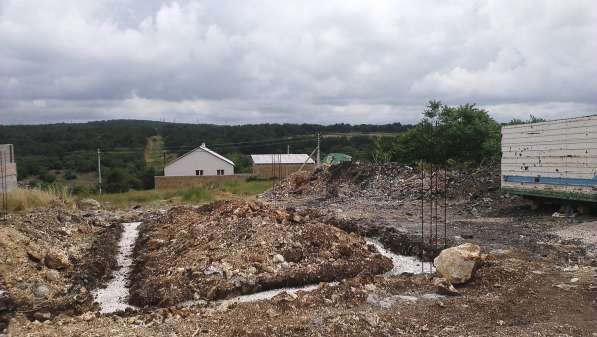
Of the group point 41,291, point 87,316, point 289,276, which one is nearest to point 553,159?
point 289,276

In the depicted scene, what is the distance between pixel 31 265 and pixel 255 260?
3427 mm

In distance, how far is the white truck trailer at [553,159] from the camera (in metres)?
11.1

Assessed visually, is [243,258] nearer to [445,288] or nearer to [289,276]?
[289,276]

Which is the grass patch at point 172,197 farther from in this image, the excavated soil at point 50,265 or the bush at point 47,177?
the bush at point 47,177

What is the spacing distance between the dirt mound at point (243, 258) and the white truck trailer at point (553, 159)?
5098mm

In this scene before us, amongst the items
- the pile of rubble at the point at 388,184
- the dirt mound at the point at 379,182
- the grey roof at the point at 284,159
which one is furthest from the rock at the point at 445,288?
the grey roof at the point at 284,159

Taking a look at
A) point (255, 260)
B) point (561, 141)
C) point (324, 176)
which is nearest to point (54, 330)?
point (255, 260)

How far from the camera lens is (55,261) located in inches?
334

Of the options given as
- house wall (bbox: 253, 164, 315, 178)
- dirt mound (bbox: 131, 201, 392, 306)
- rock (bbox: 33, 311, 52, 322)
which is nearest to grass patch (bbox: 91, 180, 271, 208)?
dirt mound (bbox: 131, 201, 392, 306)

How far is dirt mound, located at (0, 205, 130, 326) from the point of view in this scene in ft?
22.1

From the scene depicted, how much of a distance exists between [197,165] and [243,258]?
116ft

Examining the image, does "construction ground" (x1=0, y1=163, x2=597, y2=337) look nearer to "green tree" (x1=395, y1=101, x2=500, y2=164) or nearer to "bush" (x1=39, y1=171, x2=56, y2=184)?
"green tree" (x1=395, y1=101, x2=500, y2=164)

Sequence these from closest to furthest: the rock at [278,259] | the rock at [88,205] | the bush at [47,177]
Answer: the rock at [278,259], the rock at [88,205], the bush at [47,177]

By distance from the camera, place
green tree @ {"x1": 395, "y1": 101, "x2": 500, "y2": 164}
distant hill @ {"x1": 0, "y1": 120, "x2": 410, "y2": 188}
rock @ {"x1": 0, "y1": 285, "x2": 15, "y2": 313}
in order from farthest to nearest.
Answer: distant hill @ {"x1": 0, "y1": 120, "x2": 410, "y2": 188}, green tree @ {"x1": 395, "y1": 101, "x2": 500, "y2": 164}, rock @ {"x1": 0, "y1": 285, "x2": 15, "y2": 313}
